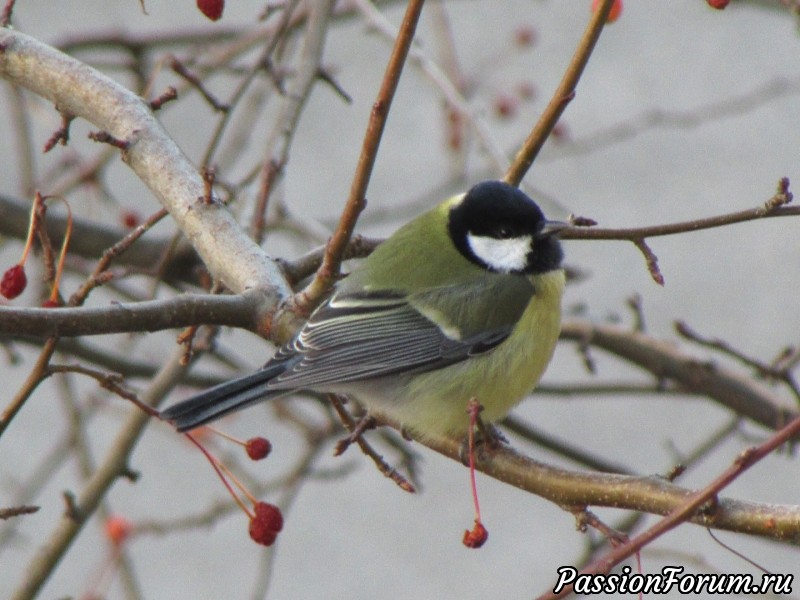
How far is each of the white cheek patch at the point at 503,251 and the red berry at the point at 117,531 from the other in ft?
4.27

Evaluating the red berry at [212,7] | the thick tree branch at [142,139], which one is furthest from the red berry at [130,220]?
the red berry at [212,7]

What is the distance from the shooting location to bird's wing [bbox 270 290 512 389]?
235cm

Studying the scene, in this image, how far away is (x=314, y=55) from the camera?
8.50 ft

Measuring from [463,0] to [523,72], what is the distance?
56 cm

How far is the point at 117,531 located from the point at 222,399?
4.00 ft

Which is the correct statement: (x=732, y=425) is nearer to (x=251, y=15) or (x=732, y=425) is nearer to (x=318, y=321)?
(x=318, y=321)

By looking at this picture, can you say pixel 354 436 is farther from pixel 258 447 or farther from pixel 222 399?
pixel 222 399

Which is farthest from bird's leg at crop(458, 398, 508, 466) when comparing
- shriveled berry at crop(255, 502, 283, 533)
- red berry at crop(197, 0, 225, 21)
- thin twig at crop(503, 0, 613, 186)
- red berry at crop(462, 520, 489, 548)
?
red berry at crop(197, 0, 225, 21)

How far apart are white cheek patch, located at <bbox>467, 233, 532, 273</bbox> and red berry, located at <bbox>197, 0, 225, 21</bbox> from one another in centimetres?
96

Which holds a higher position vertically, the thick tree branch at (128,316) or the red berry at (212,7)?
the red berry at (212,7)

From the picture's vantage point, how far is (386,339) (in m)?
2.51

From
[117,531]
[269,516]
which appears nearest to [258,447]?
[269,516]

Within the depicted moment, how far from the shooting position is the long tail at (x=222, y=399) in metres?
1.93

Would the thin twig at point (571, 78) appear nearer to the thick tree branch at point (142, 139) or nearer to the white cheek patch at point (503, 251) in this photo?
the thick tree branch at point (142, 139)
